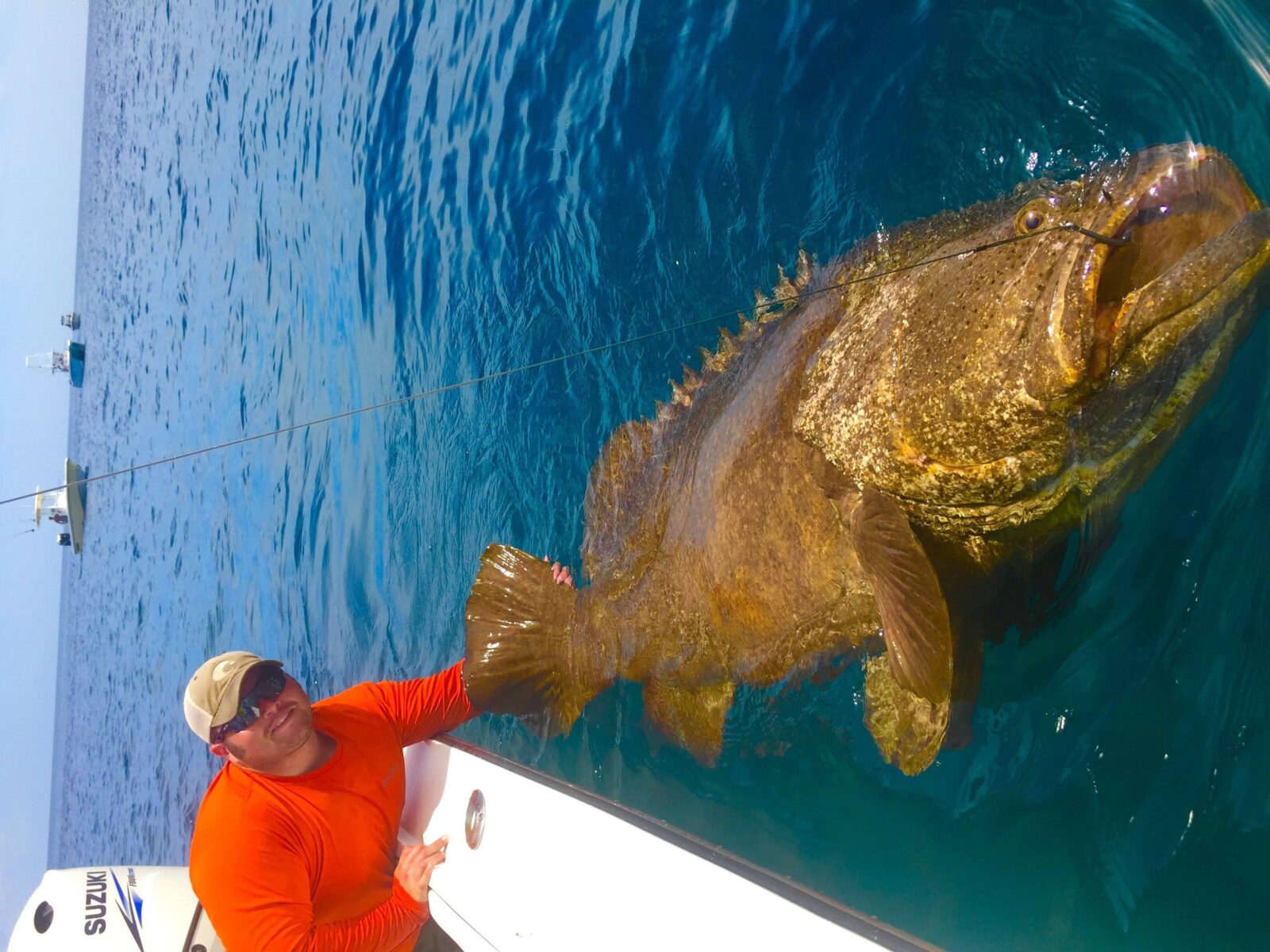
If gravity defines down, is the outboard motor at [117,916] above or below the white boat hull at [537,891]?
below

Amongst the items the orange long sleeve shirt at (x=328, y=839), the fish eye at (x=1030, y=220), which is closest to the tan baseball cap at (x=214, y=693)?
the orange long sleeve shirt at (x=328, y=839)

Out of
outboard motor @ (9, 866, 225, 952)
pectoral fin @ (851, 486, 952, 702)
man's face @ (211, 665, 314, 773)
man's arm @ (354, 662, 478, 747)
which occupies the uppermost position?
pectoral fin @ (851, 486, 952, 702)

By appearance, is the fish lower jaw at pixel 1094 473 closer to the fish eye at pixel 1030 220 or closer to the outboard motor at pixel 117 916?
the fish eye at pixel 1030 220

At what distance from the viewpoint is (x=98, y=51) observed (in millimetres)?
27547

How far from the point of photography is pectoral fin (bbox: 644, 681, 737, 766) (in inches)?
168

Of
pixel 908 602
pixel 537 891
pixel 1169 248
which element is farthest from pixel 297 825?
pixel 1169 248

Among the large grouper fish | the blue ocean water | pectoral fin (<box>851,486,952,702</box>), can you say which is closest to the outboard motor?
the blue ocean water

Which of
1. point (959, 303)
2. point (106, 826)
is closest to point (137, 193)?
point (106, 826)

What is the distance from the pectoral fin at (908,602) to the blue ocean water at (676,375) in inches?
30.6

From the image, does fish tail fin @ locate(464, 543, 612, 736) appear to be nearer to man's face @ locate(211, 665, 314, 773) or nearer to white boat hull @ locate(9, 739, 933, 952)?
white boat hull @ locate(9, 739, 933, 952)

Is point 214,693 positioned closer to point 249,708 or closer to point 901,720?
point 249,708

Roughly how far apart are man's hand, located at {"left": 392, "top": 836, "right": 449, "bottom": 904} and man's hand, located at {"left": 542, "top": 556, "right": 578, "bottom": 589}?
4.73ft

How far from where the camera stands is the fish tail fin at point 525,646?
4.89 meters

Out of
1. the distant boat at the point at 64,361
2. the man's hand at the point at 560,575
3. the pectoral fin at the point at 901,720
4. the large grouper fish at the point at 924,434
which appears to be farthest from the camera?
the distant boat at the point at 64,361
